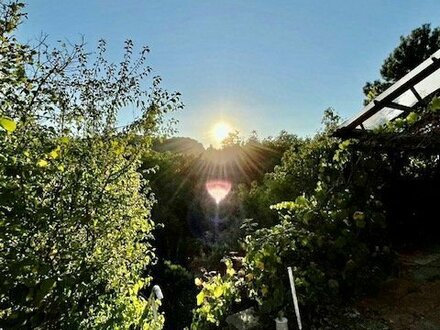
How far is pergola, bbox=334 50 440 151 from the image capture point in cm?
301

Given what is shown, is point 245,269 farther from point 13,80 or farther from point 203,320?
point 13,80

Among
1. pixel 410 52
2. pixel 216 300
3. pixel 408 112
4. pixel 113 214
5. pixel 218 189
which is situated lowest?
pixel 216 300

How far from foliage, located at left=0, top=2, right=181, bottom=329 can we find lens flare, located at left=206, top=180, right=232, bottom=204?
763 centimetres

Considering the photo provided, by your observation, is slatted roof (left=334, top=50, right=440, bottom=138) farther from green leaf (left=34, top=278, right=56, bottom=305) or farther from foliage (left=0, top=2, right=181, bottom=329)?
green leaf (left=34, top=278, right=56, bottom=305)

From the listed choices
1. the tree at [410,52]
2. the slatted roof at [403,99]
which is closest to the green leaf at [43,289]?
the slatted roof at [403,99]

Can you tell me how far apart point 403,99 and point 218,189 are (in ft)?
28.3

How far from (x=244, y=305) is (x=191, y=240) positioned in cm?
751

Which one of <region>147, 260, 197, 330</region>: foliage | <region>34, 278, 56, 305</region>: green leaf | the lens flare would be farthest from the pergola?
the lens flare

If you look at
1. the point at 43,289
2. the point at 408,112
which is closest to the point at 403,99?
the point at 408,112

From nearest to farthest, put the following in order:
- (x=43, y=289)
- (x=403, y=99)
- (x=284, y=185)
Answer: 1. (x=43, y=289)
2. (x=403, y=99)
3. (x=284, y=185)

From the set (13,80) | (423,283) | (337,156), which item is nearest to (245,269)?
(337,156)

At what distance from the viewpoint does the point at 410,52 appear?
1811cm

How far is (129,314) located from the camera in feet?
10.5

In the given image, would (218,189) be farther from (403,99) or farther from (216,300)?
(216,300)
